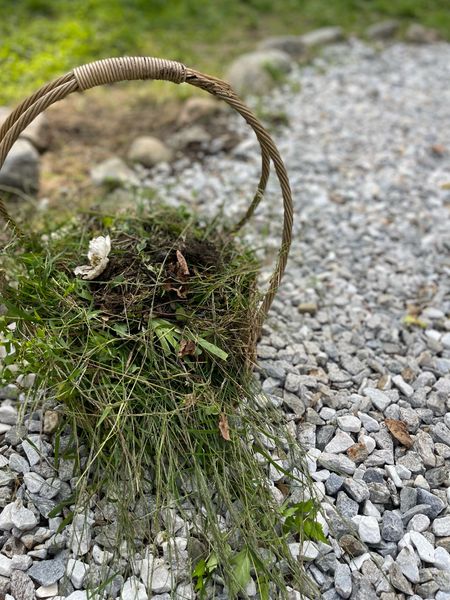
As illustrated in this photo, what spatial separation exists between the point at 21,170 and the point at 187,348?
2328 mm

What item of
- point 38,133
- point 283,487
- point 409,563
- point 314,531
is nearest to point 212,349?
point 283,487

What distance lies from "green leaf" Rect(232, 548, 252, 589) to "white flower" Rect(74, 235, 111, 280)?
2.89ft

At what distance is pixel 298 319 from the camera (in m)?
2.45

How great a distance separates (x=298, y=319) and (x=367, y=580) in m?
1.12

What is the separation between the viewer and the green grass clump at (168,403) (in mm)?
1536

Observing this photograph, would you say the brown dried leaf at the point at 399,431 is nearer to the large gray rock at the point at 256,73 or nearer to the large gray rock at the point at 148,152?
the large gray rock at the point at 148,152

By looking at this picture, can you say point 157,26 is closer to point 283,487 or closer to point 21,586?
point 283,487

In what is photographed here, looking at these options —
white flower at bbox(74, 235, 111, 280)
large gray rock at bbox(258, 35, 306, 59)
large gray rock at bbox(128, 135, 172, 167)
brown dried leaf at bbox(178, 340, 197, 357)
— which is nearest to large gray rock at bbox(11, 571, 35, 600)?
brown dried leaf at bbox(178, 340, 197, 357)

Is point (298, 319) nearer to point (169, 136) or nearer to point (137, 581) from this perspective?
point (137, 581)

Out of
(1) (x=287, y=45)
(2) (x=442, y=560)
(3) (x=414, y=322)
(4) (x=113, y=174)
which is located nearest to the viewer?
(2) (x=442, y=560)

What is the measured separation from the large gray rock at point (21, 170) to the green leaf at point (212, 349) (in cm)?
223

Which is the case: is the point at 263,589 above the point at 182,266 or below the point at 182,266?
below

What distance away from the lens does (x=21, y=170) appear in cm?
355

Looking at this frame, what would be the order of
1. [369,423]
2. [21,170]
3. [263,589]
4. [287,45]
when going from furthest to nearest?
1. [287,45]
2. [21,170]
3. [369,423]
4. [263,589]
